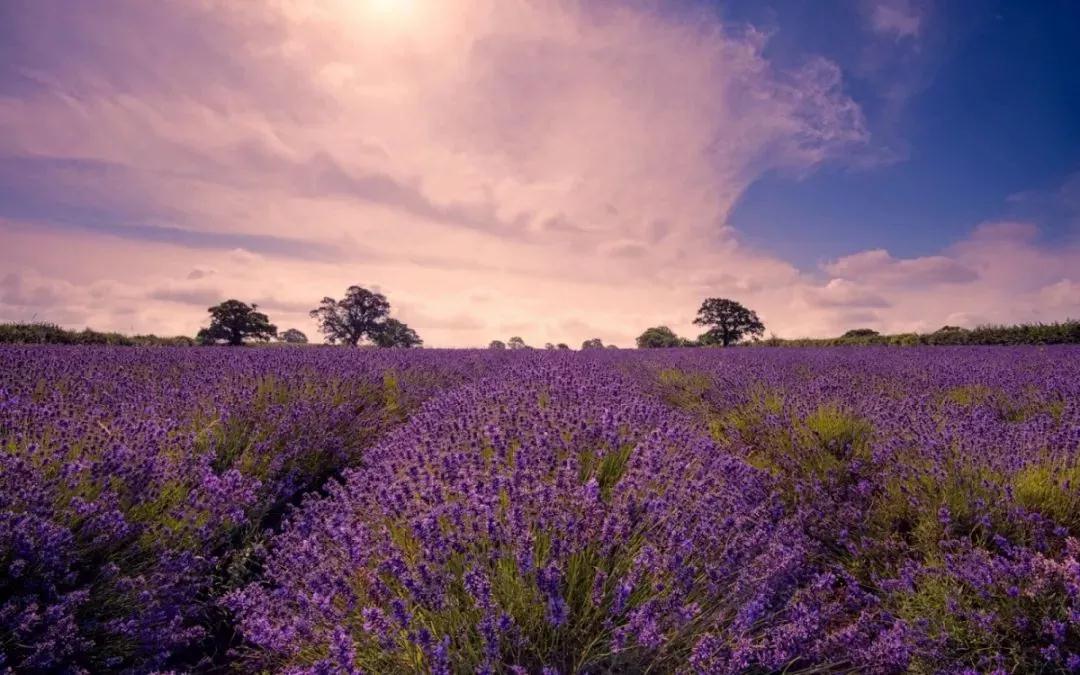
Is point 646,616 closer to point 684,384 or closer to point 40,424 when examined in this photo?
point 40,424

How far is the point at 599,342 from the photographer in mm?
23844

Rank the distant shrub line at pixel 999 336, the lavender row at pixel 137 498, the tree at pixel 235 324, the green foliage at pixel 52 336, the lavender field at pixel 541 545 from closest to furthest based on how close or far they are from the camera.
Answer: the lavender field at pixel 541 545 < the lavender row at pixel 137 498 < the green foliage at pixel 52 336 < the distant shrub line at pixel 999 336 < the tree at pixel 235 324

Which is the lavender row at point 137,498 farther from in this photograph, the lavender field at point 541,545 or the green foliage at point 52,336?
the green foliage at point 52,336

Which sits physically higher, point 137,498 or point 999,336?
point 999,336

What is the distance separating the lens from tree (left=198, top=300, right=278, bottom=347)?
3375cm

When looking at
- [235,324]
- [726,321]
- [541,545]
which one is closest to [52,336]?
[541,545]

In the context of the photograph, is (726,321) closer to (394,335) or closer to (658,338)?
(658,338)

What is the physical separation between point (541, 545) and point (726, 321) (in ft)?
134

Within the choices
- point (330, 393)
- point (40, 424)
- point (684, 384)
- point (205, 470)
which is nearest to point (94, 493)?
point (205, 470)

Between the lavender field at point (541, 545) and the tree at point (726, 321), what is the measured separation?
37921 millimetres

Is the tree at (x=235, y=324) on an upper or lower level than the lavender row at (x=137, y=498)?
upper

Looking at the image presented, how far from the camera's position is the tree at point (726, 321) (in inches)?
1601

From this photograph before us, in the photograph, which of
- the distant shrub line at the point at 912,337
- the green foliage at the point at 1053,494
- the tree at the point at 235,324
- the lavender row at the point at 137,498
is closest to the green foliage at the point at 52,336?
the distant shrub line at the point at 912,337

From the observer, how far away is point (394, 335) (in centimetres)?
4250
